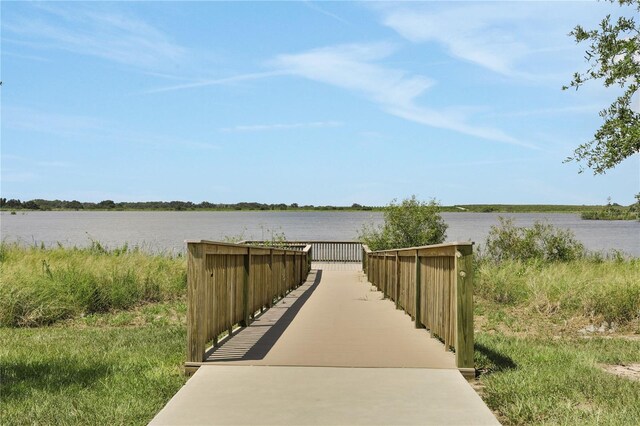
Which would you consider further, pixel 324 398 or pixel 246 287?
pixel 246 287

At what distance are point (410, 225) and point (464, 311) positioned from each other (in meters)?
23.5

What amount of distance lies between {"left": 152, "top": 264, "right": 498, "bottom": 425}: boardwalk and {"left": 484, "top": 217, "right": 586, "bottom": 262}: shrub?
63.5 feet

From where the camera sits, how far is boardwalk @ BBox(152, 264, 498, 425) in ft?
18.4

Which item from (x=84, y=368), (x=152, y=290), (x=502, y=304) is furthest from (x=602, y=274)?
(x=84, y=368)

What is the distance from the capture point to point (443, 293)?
8469 mm

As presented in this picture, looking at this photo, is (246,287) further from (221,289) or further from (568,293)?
(568,293)

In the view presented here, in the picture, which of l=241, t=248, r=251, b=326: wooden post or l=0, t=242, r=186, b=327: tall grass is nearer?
l=241, t=248, r=251, b=326: wooden post

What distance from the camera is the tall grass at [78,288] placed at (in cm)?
1252

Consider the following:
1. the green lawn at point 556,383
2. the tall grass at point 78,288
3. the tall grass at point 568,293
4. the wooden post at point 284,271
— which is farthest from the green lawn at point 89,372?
the tall grass at point 568,293

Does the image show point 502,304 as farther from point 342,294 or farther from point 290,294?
point 290,294

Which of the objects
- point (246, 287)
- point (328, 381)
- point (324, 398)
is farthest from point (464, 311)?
point (246, 287)

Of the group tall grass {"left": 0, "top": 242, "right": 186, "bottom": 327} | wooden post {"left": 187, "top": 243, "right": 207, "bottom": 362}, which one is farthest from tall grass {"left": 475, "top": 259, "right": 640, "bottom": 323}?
wooden post {"left": 187, "top": 243, "right": 207, "bottom": 362}

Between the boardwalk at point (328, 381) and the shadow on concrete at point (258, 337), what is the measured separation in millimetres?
14

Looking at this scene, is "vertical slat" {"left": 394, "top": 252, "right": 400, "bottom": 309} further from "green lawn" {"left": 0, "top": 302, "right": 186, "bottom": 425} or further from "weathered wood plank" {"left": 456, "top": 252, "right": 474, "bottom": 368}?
"weathered wood plank" {"left": 456, "top": 252, "right": 474, "bottom": 368}
